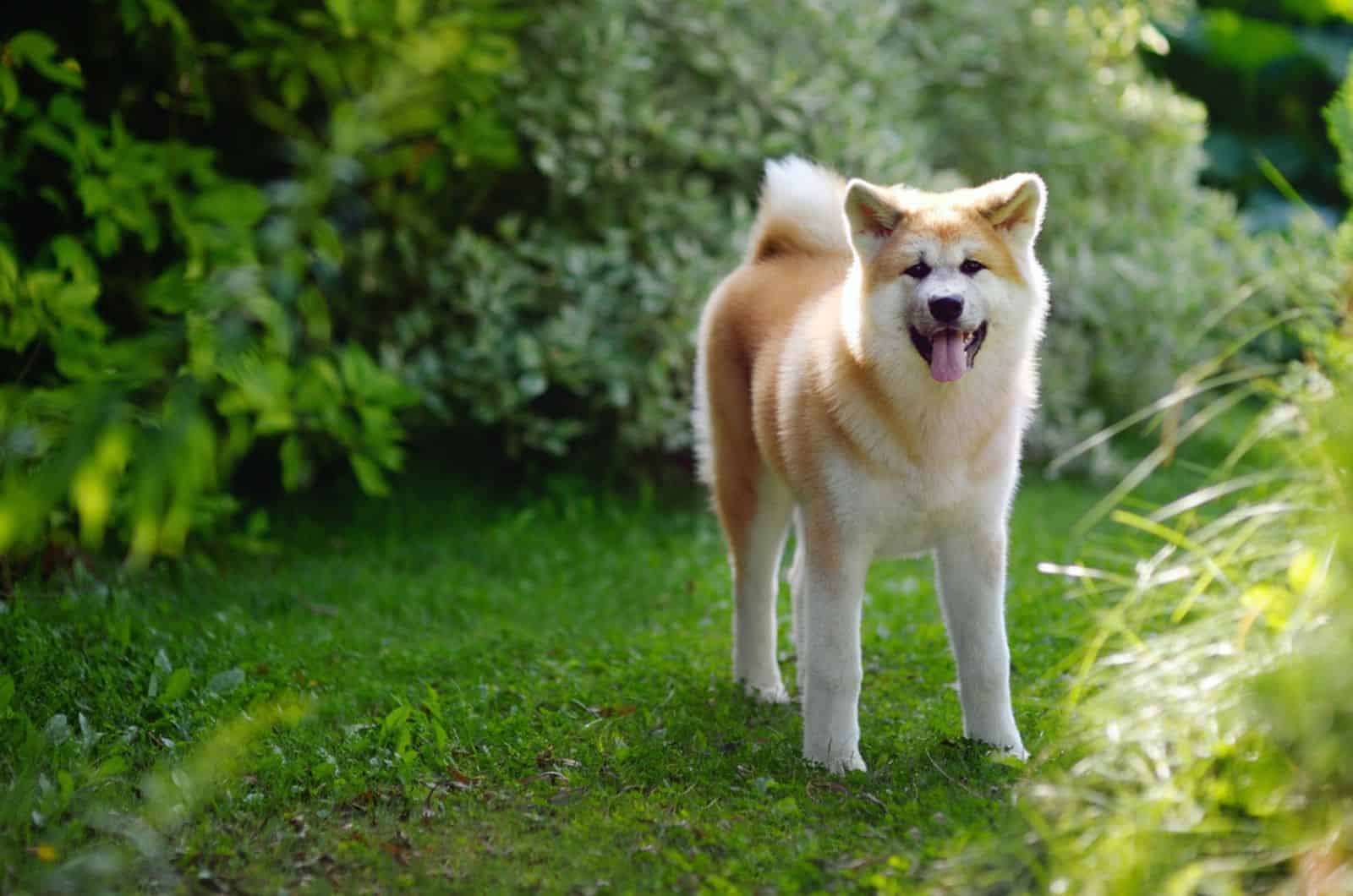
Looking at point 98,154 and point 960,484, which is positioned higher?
point 98,154

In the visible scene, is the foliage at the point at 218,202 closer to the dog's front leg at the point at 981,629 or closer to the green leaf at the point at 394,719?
the green leaf at the point at 394,719

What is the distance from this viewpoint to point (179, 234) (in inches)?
217

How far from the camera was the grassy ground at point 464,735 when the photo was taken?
3229mm

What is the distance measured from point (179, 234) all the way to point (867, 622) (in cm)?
306

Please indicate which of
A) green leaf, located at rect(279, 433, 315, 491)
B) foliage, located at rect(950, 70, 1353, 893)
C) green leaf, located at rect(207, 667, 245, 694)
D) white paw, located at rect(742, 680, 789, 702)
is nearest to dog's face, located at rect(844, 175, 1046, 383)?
foliage, located at rect(950, 70, 1353, 893)

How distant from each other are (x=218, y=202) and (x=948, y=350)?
10.3 feet

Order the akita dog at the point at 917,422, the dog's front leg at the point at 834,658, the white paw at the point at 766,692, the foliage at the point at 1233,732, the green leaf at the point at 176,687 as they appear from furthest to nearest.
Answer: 1. the white paw at the point at 766,692
2. the green leaf at the point at 176,687
3. the dog's front leg at the point at 834,658
4. the akita dog at the point at 917,422
5. the foliage at the point at 1233,732

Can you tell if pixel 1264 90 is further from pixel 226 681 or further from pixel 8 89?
pixel 226 681

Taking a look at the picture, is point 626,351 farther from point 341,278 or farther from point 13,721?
point 13,721

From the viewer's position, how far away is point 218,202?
216 inches

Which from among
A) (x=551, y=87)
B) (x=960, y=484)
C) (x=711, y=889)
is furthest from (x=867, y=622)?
(x=551, y=87)

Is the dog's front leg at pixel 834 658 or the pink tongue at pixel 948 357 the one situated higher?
the pink tongue at pixel 948 357

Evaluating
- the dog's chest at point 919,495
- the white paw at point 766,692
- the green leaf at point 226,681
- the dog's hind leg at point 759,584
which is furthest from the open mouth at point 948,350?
the green leaf at point 226,681

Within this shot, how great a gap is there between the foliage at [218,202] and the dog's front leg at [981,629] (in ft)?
6.38
